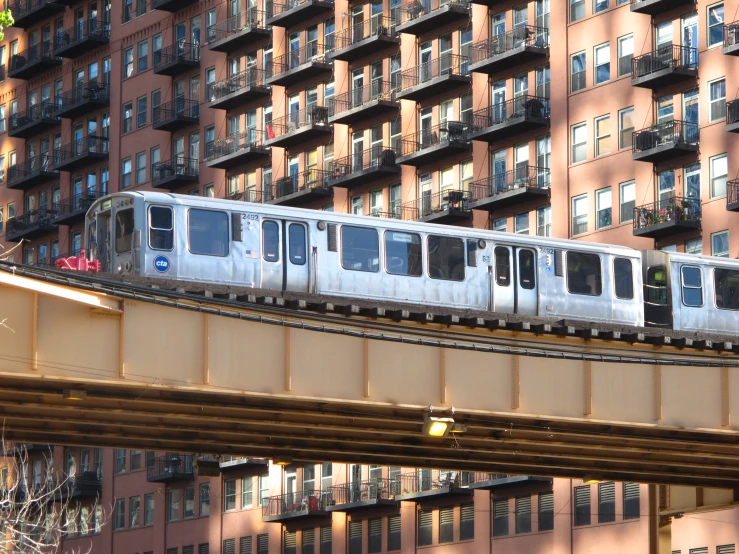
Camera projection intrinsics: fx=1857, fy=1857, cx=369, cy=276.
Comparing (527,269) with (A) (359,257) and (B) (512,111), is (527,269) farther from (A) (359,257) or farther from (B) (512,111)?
(B) (512,111)

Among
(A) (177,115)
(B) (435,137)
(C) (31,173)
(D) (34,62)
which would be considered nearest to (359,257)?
(B) (435,137)

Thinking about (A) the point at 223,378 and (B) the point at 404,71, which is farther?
(B) the point at 404,71

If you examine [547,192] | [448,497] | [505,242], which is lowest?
[448,497]

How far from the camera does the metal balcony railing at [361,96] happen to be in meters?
90.6

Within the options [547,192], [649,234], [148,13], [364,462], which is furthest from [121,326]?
[148,13]

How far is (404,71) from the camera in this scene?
89250 millimetres

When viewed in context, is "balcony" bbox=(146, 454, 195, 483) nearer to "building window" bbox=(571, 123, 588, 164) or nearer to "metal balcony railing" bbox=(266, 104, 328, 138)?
"metal balcony railing" bbox=(266, 104, 328, 138)

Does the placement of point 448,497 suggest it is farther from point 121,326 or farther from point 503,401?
point 121,326

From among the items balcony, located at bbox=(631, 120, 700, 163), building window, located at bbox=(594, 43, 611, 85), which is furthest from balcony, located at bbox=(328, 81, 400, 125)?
balcony, located at bbox=(631, 120, 700, 163)

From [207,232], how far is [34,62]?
7725cm

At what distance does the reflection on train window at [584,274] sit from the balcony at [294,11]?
1846 inches

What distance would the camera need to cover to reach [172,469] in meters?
99.8

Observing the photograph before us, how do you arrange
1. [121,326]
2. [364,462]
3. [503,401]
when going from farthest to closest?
1. [364,462]
2. [503,401]
3. [121,326]

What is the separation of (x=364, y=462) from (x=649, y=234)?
28.2 m
